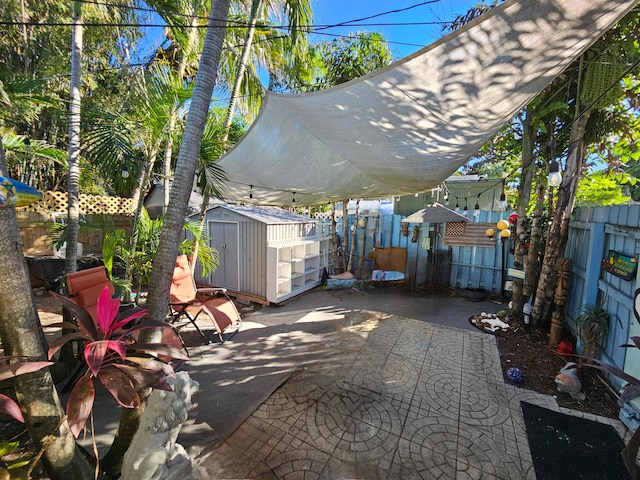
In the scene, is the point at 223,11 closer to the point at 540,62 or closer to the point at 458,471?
the point at 540,62

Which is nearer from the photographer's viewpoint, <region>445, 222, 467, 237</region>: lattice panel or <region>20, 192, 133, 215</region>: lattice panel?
<region>445, 222, 467, 237</region>: lattice panel

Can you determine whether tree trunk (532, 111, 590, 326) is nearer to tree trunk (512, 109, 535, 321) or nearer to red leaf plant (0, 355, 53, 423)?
tree trunk (512, 109, 535, 321)

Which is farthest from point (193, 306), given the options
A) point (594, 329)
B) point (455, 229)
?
point (455, 229)

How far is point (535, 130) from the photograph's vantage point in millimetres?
4871

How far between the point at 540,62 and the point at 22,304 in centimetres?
364

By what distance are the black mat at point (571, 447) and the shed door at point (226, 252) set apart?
18.2 ft

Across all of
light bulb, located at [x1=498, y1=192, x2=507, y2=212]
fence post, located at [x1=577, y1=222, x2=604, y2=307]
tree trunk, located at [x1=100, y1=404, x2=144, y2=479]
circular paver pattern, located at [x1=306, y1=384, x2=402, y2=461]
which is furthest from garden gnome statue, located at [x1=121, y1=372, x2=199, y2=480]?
light bulb, located at [x1=498, y1=192, x2=507, y2=212]

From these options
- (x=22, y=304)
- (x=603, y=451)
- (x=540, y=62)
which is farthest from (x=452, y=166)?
(x=22, y=304)

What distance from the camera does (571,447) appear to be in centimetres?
229

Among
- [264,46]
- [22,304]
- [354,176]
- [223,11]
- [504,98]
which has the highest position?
[264,46]

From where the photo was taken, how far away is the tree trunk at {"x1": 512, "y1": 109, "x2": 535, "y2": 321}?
4.86 metres

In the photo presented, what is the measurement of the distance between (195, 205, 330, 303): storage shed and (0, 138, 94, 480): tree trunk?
4404 mm

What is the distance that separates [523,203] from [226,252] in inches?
243

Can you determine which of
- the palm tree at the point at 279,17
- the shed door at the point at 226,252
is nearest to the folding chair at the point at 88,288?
the palm tree at the point at 279,17
